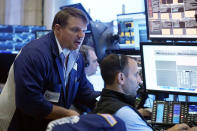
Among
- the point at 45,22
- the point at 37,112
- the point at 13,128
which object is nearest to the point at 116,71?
the point at 37,112

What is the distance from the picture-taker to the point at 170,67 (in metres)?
1.79

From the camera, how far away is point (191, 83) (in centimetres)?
175

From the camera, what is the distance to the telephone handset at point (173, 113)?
5.40 feet

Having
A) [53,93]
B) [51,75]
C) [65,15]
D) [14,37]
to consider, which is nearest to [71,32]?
[65,15]

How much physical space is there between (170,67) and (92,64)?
67 cm

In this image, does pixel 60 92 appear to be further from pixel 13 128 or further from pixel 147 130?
pixel 147 130

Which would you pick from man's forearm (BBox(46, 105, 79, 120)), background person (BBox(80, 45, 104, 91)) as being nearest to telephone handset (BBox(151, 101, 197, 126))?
man's forearm (BBox(46, 105, 79, 120))

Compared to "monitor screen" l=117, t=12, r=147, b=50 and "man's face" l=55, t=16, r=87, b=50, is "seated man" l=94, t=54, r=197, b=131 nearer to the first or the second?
"man's face" l=55, t=16, r=87, b=50

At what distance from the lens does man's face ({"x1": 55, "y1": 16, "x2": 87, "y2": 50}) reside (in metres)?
1.60

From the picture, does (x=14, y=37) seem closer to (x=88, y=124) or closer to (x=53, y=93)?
(x=53, y=93)

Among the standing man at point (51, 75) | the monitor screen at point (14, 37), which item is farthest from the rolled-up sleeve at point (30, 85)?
the monitor screen at point (14, 37)

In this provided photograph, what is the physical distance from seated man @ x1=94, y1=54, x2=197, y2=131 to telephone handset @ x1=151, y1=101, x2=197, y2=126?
155 mm

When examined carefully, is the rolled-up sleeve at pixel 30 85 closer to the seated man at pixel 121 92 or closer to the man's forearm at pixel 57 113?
the man's forearm at pixel 57 113

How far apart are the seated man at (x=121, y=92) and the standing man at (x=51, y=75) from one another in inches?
10.3
